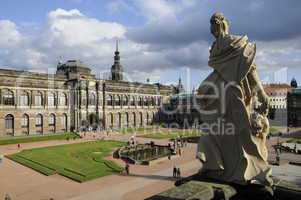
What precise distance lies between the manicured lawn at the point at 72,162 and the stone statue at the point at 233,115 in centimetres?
1619

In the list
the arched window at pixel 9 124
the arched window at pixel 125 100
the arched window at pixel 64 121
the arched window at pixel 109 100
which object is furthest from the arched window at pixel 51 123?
the arched window at pixel 125 100

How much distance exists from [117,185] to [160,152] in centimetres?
1550

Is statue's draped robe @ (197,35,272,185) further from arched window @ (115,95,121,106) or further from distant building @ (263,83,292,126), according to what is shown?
distant building @ (263,83,292,126)

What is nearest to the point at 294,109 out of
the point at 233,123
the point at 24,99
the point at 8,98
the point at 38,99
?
the point at 38,99

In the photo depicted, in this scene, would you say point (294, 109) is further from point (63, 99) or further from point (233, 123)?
point (233, 123)

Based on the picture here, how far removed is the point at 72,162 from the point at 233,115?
80.2ft

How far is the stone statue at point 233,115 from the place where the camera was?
39.1ft

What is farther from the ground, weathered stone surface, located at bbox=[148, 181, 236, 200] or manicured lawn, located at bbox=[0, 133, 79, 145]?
weathered stone surface, located at bbox=[148, 181, 236, 200]

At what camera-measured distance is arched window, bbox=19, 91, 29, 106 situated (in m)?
60.7

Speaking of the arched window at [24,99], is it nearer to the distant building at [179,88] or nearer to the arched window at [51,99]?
the arched window at [51,99]

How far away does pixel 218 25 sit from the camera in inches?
501

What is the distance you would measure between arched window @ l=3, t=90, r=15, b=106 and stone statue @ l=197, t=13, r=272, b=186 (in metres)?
53.6

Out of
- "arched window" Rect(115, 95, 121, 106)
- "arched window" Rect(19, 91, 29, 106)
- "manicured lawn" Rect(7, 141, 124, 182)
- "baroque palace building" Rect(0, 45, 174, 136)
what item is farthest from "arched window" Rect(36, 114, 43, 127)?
"manicured lawn" Rect(7, 141, 124, 182)

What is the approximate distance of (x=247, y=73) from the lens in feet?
39.7
